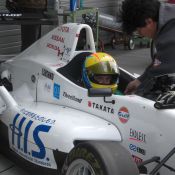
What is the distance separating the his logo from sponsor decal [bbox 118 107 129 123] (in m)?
0.58

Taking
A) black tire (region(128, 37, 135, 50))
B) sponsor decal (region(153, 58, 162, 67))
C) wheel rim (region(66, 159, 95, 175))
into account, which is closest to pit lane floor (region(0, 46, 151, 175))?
black tire (region(128, 37, 135, 50))

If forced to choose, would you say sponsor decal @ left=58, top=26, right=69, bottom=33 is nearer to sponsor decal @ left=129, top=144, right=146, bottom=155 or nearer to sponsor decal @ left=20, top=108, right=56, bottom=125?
sponsor decal @ left=20, top=108, right=56, bottom=125

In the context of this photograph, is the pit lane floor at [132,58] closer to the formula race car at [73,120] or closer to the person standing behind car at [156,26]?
the formula race car at [73,120]

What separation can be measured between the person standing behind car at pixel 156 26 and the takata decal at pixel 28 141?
2.93 ft

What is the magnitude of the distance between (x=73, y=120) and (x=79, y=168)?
62 cm

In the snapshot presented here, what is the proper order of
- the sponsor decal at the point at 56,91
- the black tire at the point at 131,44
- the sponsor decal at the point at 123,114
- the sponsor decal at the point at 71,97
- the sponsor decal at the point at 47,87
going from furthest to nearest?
the black tire at the point at 131,44 → the sponsor decal at the point at 47,87 → the sponsor decal at the point at 56,91 → the sponsor decal at the point at 71,97 → the sponsor decal at the point at 123,114

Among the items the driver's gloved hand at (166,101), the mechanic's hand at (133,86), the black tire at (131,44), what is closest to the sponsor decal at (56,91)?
the mechanic's hand at (133,86)

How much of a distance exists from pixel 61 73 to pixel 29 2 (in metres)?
2.52

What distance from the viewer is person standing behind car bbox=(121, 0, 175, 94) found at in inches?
130

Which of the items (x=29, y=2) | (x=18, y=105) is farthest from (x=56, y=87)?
(x=29, y=2)

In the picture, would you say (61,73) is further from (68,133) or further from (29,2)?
(29,2)

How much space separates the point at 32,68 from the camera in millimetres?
4625

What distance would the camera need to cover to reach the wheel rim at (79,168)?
306 centimetres

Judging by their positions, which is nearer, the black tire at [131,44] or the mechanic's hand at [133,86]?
the mechanic's hand at [133,86]
